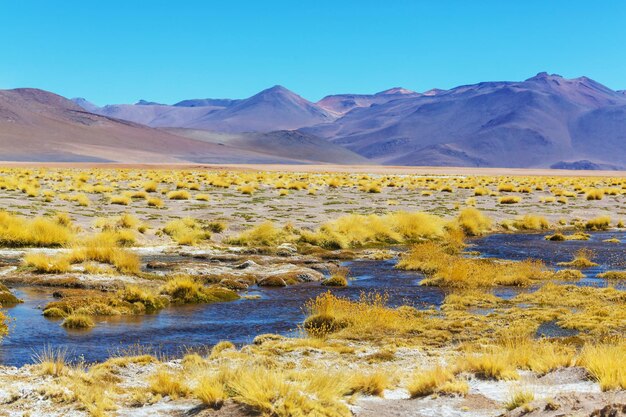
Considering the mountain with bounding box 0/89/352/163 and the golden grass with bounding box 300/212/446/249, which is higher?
the mountain with bounding box 0/89/352/163

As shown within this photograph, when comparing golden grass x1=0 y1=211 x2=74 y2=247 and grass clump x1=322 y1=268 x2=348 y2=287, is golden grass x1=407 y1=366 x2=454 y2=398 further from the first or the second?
golden grass x1=0 y1=211 x2=74 y2=247

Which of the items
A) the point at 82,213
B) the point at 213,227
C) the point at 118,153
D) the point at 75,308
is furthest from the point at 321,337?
the point at 118,153

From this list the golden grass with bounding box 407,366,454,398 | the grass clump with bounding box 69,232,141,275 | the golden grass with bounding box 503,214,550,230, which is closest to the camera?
the golden grass with bounding box 407,366,454,398

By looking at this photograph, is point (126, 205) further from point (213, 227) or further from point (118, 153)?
point (118, 153)

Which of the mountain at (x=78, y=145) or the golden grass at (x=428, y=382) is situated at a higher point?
the mountain at (x=78, y=145)

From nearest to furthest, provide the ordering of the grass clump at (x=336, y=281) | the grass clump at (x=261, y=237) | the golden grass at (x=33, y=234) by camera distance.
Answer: the grass clump at (x=336, y=281) → the golden grass at (x=33, y=234) → the grass clump at (x=261, y=237)

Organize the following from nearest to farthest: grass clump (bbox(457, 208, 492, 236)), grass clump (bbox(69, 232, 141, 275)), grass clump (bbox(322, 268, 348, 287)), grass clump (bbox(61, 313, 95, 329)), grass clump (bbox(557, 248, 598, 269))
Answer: grass clump (bbox(61, 313, 95, 329)) < grass clump (bbox(322, 268, 348, 287)) < grass clump (bbox(69, 232, 141, 275)) < grass clump (bbox(557, 248, 598, 269)) < grass clump (bbox(457, 208, 492, 236))

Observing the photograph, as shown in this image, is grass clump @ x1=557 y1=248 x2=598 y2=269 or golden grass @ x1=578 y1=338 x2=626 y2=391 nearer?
golden grass @ x1=578 y1=338 x2=626 y2=391

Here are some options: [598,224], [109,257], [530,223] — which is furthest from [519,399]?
[598,224]

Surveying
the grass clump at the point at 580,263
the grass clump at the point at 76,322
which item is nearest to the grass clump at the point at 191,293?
the grass clump at the point at 76,322

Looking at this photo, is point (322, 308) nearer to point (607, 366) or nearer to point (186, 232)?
point (607, 366)

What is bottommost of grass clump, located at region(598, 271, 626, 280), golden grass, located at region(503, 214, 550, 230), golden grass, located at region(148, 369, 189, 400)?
golden grass, located at region(148, 369, 189, 400)

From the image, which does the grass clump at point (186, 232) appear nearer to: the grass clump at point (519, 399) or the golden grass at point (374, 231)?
the golden grass at point (374, 231)

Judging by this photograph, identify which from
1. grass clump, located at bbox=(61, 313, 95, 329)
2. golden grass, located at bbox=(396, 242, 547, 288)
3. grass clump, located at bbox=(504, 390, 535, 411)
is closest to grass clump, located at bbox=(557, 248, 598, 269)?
golden grass, located at bbox=(396, 242, 547, 288)
